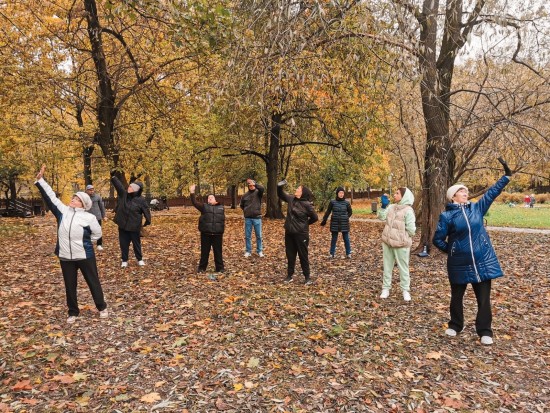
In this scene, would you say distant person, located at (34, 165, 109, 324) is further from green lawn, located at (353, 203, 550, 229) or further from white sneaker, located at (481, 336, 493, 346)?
green lawn, located at (353, 203, 550, 229)

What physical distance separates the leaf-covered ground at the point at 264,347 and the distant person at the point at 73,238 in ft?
1.75

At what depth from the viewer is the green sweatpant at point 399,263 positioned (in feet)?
20.1

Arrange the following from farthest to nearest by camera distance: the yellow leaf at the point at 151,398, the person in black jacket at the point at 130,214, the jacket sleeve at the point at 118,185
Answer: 1. the person in black jacket at the point at 130,214
2. the jacket sleeve at the point at 118,185
3. the yellow leaf at the point at 151,398

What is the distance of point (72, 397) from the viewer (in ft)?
11.6

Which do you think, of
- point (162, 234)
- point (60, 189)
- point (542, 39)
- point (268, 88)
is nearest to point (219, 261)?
point (268, 88)

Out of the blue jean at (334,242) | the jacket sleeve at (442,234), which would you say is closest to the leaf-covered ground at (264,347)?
the jacket sleeve at (442,234)

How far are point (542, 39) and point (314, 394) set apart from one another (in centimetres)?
911

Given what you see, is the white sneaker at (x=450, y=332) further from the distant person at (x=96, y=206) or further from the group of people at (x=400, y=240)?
the distant person at (x=96, y=206)

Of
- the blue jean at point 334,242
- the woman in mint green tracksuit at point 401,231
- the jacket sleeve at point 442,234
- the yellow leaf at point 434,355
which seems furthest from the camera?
the blue jean at point 334,242

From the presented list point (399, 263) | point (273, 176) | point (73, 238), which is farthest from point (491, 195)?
point (273, 176)

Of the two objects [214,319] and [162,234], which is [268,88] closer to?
[214,319]

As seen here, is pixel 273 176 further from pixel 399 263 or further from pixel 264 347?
pixel 264 347

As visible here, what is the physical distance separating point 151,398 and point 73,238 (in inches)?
106

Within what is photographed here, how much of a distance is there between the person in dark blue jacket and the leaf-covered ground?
0.53 meters
